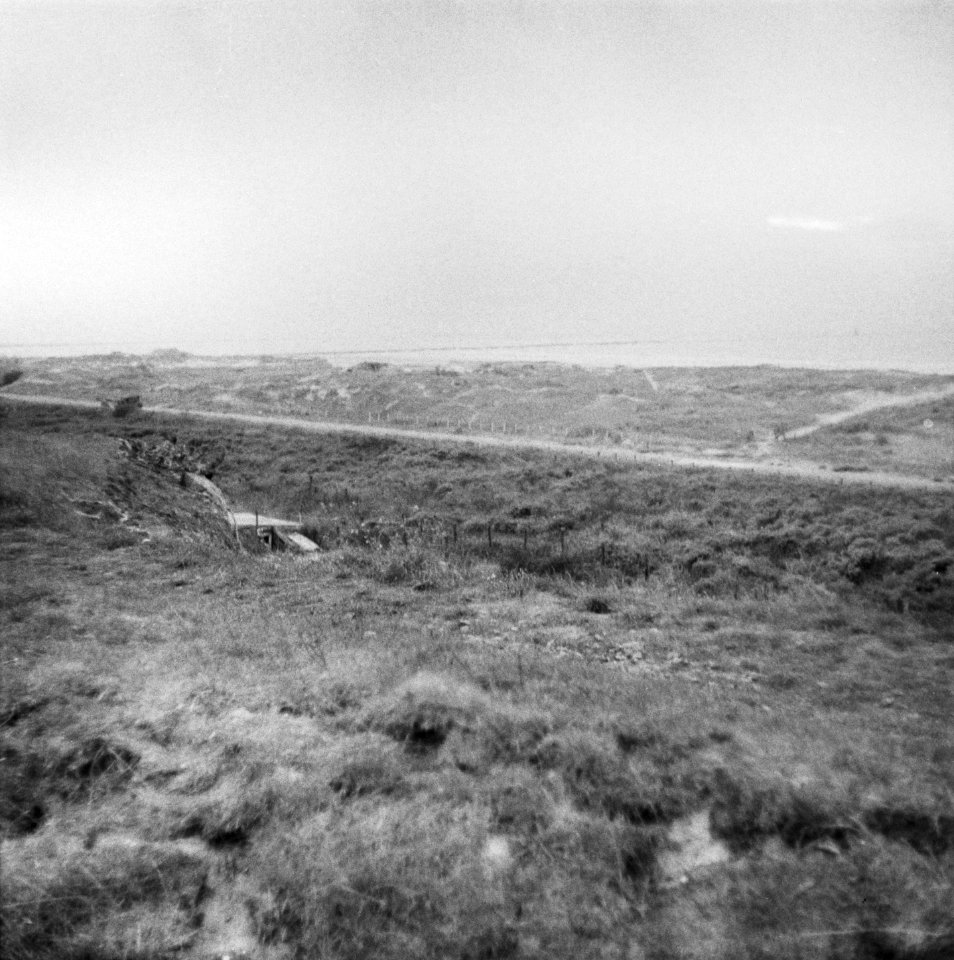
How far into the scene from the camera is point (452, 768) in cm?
517

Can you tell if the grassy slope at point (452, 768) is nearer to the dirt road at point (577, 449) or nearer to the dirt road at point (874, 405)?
the dirt road at point (577, 449)

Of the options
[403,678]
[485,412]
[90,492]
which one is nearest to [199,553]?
[90,492]

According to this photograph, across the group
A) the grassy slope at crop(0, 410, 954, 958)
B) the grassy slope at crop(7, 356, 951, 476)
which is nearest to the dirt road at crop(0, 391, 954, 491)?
the grassy slope at crop(7, 356, 951, 476)

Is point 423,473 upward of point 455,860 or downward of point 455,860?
downward

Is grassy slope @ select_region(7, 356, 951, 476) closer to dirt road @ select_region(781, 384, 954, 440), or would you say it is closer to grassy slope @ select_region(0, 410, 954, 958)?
dirt road @ select_region(781, 384, 954, 440)

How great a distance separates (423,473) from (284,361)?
6727 cm

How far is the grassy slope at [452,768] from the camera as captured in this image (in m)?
3.93

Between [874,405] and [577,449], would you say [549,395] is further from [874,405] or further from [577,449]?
[874,405]

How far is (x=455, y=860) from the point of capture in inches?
170

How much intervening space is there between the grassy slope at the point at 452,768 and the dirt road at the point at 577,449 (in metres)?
11.8

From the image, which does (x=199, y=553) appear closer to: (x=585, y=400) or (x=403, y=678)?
(x=403, y=678)

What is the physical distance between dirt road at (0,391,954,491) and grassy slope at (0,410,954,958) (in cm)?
1179

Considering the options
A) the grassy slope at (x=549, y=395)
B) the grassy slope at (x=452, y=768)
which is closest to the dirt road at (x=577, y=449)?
the grassy slope at (x=549, y=395)

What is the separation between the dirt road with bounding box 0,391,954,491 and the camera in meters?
21.6
